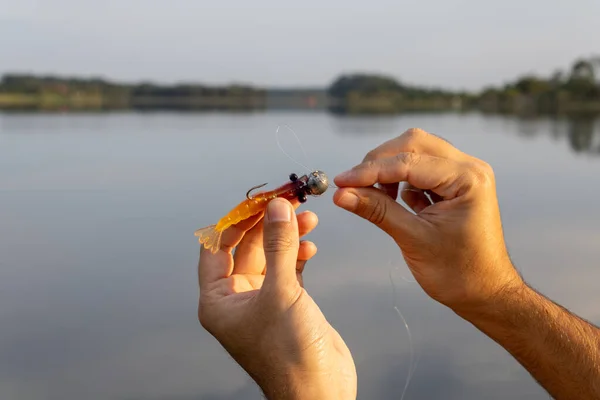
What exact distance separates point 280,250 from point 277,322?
343mm

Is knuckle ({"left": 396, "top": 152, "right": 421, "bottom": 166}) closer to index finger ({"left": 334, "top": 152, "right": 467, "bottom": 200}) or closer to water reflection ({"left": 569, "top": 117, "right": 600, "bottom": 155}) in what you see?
index finger ({"left": 334, "top": 152, "right": 467, "bottom": 200})

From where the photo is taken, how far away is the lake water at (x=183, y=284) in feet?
18.4

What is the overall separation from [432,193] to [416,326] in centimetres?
326

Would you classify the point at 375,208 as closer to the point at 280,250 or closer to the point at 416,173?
the point at 416,173

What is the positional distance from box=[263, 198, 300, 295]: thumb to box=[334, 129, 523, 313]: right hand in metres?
0.50

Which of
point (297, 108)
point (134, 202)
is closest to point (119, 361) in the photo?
point (134, 202)

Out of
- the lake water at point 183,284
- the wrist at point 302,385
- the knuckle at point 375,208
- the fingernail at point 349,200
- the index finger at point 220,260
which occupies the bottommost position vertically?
the lake water at point 183,284

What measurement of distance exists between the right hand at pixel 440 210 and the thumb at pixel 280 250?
0.50 meters

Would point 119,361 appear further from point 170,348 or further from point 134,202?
point 134,202

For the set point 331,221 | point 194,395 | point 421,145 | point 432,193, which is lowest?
point 194,395

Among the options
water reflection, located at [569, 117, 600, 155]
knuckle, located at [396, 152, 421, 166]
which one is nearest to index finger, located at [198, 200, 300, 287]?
knuckle, located at [396, 152, 421, 166]

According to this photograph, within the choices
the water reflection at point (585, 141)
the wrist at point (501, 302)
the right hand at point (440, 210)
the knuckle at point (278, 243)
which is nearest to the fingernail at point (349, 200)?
the right hand at point (440, 210)

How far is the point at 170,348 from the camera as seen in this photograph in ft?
20.0

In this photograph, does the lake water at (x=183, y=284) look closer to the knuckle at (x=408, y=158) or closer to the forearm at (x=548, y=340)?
the knuckle at (x=408, y=158)
